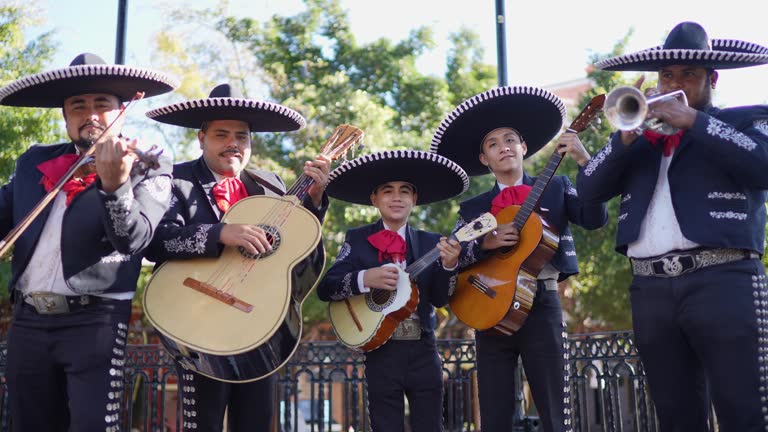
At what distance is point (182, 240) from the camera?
4262mm

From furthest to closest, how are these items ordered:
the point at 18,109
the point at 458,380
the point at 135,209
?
the point at 18,109, the point at 458,380, the point at 135,209

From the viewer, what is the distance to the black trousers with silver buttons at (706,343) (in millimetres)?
3531

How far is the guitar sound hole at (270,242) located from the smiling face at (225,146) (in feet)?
1.92

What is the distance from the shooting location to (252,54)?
17344 mm

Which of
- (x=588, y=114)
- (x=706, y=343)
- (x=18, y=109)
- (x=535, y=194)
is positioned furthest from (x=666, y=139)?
(x=18, y=109)

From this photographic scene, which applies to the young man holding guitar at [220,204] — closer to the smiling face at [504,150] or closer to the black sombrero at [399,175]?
the black sombrero at [399,175]

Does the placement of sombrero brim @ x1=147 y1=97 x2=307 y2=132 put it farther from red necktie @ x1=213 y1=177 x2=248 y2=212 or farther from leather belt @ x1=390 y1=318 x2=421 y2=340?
leather belt @ x1=390 y1=318 x2=421 y2=340

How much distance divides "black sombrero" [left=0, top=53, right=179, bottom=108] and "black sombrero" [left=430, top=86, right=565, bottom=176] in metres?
1.78

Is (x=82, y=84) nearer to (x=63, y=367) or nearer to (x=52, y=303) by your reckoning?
(x=52, y=303)

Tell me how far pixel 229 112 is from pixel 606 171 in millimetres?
2219

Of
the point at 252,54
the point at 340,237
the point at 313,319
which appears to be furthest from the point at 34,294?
the point at 252,54

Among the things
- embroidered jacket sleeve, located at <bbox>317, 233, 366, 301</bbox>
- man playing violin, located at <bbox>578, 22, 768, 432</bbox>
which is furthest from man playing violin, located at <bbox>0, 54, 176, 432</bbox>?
man playing violin, located at <bbox>578, 22, 768, 432</bbox>

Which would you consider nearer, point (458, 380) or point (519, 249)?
point (519, 249)

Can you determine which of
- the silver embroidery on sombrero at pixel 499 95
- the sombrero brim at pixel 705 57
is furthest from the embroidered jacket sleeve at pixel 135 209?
the sombrero brim at pixel 705 57
